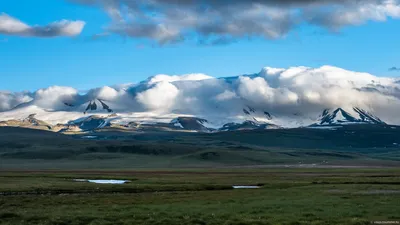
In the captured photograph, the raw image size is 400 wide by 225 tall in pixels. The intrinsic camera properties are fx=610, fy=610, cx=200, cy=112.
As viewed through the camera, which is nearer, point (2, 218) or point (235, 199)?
point (2, 218)

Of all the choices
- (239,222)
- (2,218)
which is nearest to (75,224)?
(2,218)

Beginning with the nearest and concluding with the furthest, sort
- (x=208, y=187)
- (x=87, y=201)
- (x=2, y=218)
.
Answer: (x=2, y=218)
(x=87, y=201)
(x=208, y=187)

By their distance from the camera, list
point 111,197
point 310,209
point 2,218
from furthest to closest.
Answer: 1. point 111,197
2. point 310,209
3. point 2,218

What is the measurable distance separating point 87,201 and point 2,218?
46.4 feet

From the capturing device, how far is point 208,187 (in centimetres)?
8588

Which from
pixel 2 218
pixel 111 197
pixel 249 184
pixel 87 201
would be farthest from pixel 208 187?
pixel 2 218

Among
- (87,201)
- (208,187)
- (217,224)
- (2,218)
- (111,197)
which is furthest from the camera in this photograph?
(208,187)

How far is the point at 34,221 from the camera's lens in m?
44.7

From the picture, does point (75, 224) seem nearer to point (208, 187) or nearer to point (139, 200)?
point (139, 200)

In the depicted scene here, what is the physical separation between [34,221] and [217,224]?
13493 mm

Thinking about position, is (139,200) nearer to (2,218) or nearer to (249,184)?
(2,218)

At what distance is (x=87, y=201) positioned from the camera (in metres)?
60.5

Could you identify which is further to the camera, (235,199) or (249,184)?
(249,184)

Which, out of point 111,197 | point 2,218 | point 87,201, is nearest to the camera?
point 2,218
